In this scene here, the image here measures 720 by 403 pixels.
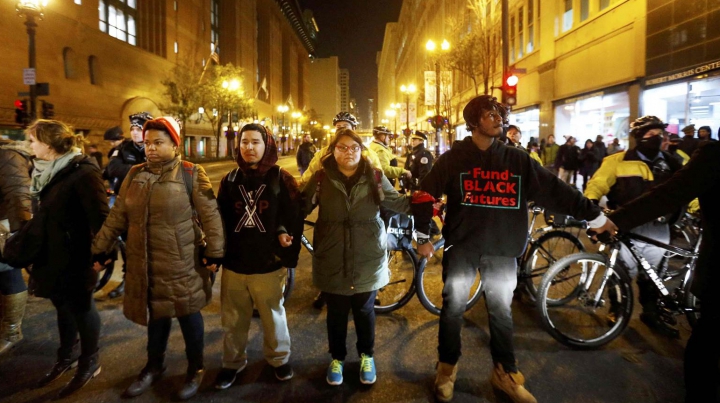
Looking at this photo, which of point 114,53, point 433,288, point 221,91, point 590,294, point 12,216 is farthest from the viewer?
point 221,91

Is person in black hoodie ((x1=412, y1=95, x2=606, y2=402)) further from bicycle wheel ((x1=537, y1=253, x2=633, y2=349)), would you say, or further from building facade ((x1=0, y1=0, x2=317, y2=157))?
building facade ((x1=0, y1=0, x2=317, y2=157))

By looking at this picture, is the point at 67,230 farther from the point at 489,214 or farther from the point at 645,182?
the point at 645,182

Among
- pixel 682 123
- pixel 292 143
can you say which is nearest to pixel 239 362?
pixel 682 123

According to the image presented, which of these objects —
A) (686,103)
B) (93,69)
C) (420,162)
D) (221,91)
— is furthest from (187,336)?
(221,91)

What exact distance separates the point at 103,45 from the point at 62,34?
407 centimetres

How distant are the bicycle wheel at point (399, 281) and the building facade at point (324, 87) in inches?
7063

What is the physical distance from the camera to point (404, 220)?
525 cm

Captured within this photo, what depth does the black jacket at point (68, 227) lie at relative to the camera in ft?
11.2

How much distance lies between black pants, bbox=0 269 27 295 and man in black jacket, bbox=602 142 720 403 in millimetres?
5341

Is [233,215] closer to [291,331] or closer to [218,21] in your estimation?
[291,331]

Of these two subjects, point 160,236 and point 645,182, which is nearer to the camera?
point 160,236

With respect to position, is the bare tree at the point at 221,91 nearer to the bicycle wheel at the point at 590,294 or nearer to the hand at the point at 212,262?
the hand at the point at 212,262

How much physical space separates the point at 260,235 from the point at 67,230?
151 cm

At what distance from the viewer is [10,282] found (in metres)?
4.18
